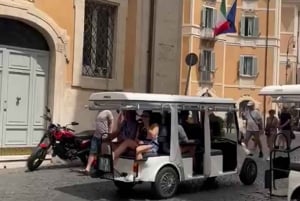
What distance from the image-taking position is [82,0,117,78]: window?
16.2 metres

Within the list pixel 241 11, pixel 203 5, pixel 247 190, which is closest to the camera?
pixel 247 190

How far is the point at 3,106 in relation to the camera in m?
14.3

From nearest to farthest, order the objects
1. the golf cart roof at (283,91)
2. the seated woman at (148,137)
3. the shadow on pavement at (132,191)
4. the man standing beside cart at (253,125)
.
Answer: the golf cart roof at (283,91) < the seated woman at (148,137) < the shadow on pavement at (132,191) < the man standing beside cart at (253,125)

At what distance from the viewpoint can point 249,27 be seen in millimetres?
51094

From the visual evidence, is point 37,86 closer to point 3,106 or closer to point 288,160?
point 3,106

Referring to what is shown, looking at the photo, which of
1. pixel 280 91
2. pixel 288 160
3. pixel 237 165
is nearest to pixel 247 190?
pixel 237 165

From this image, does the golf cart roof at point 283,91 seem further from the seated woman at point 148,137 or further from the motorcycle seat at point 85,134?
the motorcycle seat at point 85,134

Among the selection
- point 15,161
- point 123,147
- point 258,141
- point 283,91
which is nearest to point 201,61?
point 258,141

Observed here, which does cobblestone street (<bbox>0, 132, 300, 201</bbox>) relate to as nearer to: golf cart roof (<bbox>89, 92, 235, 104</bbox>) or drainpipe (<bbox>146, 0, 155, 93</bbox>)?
golf cart roof (<bbox>89, 92, 235, 104</bbox>)

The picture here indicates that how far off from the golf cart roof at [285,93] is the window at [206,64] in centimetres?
3689

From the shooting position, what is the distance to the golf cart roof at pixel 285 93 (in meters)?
9.70

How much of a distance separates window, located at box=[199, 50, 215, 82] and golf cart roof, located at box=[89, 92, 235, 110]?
116ft

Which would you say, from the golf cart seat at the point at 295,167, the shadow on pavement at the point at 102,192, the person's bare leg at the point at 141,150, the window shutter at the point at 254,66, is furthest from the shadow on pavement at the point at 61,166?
the window shutter at the point at 254,66

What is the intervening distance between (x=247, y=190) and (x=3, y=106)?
5.88 m
